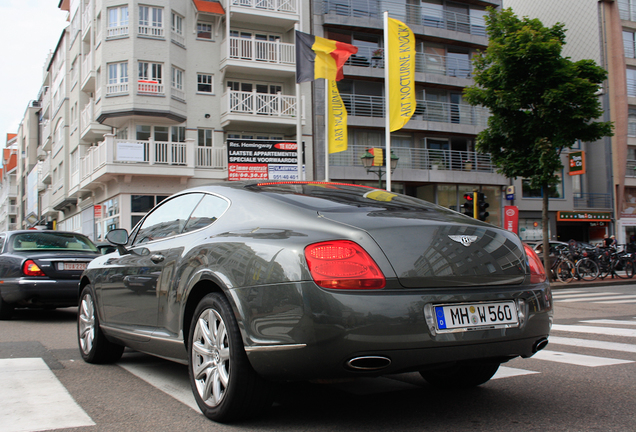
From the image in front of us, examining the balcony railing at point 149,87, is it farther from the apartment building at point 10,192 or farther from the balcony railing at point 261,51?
the apartment building at point 10,192

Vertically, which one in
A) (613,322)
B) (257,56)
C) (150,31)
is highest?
(150,31)

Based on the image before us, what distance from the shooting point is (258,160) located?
960 inches

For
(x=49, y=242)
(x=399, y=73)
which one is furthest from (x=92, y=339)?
(x=399, y=73)

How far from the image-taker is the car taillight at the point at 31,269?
29.7 feet

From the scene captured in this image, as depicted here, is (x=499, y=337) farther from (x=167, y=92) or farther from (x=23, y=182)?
(x=23, y=182)

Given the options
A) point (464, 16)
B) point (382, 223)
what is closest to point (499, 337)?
point (382, 223)

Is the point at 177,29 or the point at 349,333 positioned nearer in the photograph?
the point at 349,333

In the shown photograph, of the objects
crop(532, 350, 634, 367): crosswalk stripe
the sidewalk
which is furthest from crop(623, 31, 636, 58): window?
crop(532, 350, 634, 367): crosswalk stripe

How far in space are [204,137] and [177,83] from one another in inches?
110

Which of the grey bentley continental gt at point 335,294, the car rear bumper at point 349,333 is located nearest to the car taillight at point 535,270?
the grey bentley continental gt at point 335,294

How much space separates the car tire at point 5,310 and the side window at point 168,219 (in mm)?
5387

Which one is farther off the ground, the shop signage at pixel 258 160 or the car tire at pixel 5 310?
Answer: the shop signage at pixel 258 160

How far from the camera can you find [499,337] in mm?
3170

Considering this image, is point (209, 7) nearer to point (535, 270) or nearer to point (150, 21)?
point (150, 21)
